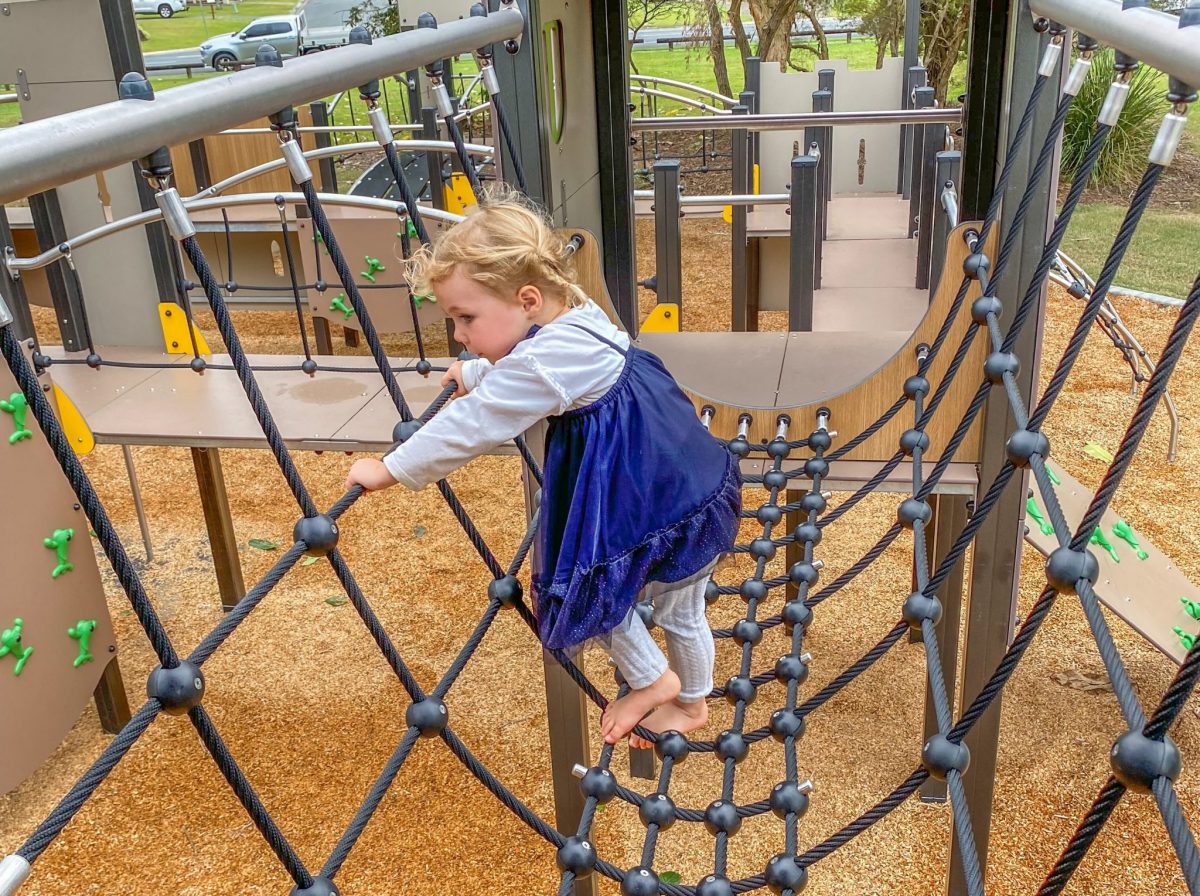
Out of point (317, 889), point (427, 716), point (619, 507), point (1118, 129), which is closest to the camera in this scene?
point (317, 889)

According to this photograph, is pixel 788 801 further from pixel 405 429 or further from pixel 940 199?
pixel 940 199

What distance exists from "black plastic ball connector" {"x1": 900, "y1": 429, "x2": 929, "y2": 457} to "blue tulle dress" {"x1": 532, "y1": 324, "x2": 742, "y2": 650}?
692mm

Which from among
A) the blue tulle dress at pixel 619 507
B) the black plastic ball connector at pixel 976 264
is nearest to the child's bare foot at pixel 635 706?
the blue tulle dress at pixel 619 507

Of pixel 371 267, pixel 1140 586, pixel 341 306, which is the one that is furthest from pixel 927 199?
pixel 341 306

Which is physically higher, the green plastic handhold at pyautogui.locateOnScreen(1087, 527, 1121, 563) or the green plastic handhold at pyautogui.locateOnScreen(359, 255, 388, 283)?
the green plastic handhold at pyautogui.locateOnScreen(359, 255, 388, 283)

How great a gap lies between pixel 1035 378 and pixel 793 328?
164 cm

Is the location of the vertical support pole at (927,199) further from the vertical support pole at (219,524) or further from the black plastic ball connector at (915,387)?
the vertical support pole at (219,524)

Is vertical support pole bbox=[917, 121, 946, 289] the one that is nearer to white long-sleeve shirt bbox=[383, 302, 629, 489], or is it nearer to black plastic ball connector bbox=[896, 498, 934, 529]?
black plastic ball connector bbox=[896, 498, 934, 529]

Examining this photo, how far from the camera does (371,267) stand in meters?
4.65

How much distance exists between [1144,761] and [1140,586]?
241 centimetres

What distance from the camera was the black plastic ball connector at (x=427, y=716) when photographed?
1.40m

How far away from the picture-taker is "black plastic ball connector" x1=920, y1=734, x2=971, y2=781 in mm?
1197

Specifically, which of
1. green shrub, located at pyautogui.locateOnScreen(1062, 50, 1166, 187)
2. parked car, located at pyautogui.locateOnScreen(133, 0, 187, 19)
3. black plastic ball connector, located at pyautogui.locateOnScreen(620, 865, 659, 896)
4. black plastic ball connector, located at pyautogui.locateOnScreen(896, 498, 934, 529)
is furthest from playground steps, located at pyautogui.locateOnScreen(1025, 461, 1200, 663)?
parked car, located at pyautogui.locateOnScreen(133, 0, 187, 19)

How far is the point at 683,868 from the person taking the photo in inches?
107
